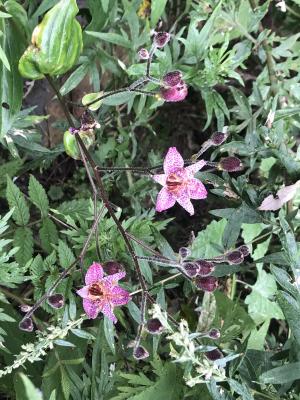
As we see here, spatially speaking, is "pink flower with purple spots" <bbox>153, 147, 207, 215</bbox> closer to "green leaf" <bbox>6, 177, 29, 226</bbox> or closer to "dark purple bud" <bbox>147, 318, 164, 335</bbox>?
"dark purple bud" <bbox>147, 318, 164, 335</bbox>

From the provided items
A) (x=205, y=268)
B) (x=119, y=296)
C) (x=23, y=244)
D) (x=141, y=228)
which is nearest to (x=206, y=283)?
(x=205, y=268)

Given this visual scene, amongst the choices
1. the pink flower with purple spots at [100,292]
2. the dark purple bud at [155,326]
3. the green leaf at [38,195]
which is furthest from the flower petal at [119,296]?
the green leaf at [38,195]

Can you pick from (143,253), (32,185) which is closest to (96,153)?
(32,185)

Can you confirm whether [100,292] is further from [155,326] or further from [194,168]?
[194,168]

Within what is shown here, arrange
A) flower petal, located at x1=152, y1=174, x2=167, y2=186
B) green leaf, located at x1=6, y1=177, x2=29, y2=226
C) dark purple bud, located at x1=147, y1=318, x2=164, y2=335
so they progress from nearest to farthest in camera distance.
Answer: dark purple bud, located at x1=147, y1=318, x2=164, y2=335 → flower petal, located at x1=152, y1=174, x2=167, y2=186 → green leaf, located at x1=6, y1=177, x2=29, y2=226

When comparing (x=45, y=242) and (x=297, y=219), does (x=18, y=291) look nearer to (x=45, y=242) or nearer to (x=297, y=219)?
(x=45, y=242)

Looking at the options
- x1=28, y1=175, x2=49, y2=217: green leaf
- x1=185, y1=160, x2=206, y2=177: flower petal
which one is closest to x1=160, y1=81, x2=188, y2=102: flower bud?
x1=185, y1=160, x2=206, y2=177: flower petal
